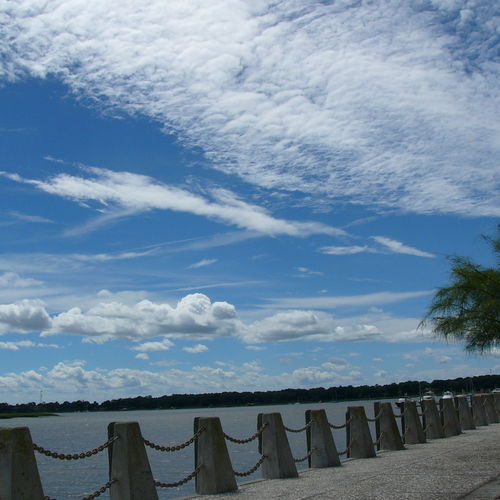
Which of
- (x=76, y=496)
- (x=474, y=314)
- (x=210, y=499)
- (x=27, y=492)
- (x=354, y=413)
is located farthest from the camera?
(x=76, y=496)

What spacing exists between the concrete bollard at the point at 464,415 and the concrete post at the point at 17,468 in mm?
19104

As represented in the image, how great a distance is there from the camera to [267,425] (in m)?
12.4

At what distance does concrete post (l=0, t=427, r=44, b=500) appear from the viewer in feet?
23.7

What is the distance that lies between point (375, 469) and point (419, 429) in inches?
253

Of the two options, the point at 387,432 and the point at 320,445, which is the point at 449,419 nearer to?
the point at 387,432

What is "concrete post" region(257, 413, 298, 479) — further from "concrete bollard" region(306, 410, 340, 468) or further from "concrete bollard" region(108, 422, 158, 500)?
"concrete bollard" region(108, 422, 158, 500)

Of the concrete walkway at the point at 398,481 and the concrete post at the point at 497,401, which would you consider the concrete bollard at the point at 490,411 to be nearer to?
the concrete post at the point at 497,401

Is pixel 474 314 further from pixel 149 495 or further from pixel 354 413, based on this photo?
pixel 149 495

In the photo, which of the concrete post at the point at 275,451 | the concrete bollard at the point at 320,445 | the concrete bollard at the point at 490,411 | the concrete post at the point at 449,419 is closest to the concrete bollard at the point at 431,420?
the concrete post at the point at 449,419

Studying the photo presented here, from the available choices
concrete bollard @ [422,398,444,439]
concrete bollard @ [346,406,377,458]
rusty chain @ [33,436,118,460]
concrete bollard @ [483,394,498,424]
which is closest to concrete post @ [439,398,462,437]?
concrete bollard @ [422,398,444,439]

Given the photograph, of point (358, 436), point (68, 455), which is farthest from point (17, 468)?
point (358, 436)

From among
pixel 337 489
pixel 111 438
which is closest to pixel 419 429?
pixel 337 489

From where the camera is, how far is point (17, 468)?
24.0 ft

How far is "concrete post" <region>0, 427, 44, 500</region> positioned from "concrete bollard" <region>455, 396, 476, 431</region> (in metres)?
19.1
